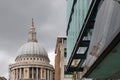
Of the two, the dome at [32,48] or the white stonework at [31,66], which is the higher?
the dome at [32,48]

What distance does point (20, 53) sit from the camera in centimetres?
17788

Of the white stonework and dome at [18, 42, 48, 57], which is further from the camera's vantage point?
dome at [18, 42, 48, 57]

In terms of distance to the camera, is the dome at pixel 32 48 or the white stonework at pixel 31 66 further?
the dome at pixel 32 48

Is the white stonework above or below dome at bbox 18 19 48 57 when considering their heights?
below

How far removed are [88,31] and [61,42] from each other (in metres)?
82.2

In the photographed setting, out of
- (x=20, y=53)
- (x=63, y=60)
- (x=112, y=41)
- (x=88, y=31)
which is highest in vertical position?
(x=20, y=53)

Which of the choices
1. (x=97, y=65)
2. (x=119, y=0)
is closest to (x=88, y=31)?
(x=97, y=65)

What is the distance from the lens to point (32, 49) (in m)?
179

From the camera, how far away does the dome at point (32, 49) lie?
584 feet

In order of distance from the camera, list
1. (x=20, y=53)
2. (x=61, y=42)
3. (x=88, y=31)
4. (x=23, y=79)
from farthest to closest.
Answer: (x=20, y=53)
(x=23, y=79)
(x=61, y=42)
(x=88, y=31)

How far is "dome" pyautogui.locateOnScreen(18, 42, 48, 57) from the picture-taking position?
178125mm

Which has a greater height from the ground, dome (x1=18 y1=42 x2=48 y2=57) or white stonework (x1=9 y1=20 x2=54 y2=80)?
dome (x1=18 y1=42 x2=48 y2=57)

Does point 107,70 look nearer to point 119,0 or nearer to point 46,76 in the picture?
point 119,0

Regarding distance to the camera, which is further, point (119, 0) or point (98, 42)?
point (98, 42)
